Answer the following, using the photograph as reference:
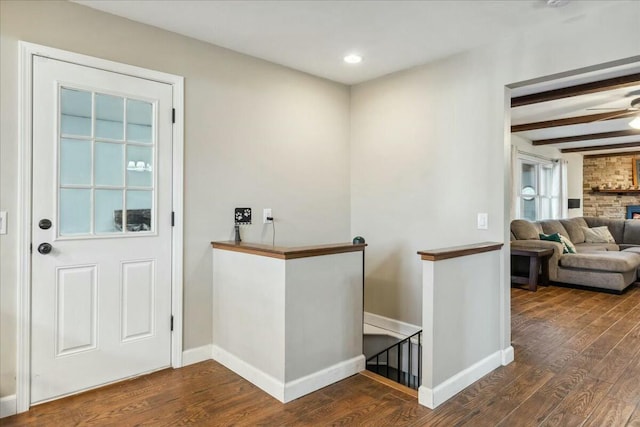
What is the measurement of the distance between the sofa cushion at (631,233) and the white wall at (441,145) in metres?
6.95

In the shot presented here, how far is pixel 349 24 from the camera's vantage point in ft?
8.82

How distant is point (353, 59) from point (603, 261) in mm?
4744

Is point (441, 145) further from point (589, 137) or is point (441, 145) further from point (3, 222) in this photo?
point (589, 137)

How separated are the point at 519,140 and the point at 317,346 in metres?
6.43

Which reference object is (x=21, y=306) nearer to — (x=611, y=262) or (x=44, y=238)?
(x=44, y=238)

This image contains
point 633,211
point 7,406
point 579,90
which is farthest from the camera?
point 633,211

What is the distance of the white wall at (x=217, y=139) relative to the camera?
2236 millimetres

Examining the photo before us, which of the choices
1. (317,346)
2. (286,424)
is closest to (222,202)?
(317,346)

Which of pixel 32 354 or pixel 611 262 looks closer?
pixel 32 354

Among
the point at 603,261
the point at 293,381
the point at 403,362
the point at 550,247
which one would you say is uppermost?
the point at 550,247

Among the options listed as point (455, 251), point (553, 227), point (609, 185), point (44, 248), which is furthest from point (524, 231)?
point (44, 248)

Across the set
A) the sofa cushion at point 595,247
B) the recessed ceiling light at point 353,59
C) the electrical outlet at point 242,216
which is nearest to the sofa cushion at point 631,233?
the sofa cushion at point 595,247

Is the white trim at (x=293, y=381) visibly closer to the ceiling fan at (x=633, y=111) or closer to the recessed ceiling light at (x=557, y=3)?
the recessed ceiling light at (x=557, y=3)

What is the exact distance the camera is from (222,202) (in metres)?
3.12
